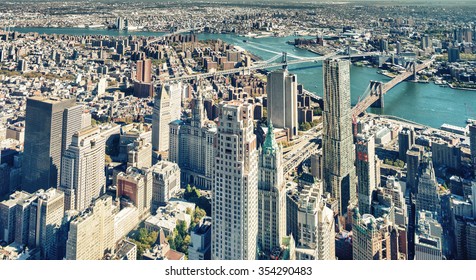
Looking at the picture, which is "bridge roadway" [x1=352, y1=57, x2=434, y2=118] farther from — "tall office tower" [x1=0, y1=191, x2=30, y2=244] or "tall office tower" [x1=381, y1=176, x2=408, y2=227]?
"tall office tower" [x1=0, y1=191, x2=30, y2=244]

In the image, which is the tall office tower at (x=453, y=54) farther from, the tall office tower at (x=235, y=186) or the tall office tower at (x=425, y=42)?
the tall office tower at (x=235, y=186)

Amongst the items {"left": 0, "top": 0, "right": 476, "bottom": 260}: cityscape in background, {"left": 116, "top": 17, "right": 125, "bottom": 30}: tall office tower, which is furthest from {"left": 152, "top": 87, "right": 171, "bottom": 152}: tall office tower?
{"left": 116, "top": 17, "right": 125, "bottom": 30}: tall office tower

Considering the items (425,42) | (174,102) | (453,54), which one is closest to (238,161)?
(174,102)

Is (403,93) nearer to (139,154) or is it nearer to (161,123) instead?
(161,123)

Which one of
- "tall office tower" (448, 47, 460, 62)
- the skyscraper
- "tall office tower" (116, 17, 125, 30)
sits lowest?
the skyscraper

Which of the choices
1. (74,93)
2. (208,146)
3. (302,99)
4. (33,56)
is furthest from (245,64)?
(208,146)

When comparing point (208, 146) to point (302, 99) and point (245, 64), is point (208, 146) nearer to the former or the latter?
point (302, 99)

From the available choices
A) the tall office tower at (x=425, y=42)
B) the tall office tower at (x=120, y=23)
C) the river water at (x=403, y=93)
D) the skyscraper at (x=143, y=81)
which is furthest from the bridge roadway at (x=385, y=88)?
the tall office tower at (x=120, y=23)
